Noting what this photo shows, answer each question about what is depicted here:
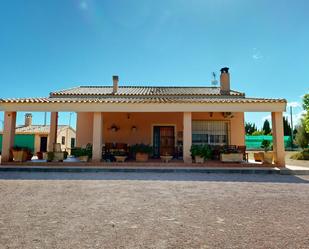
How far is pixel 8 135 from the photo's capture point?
34.6 feet

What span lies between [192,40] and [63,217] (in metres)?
10.4

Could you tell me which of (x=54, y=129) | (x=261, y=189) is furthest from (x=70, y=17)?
(x=261, y=189)

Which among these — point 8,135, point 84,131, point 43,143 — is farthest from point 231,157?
point 43,143

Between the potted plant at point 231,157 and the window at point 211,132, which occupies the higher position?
the window at point 211,132

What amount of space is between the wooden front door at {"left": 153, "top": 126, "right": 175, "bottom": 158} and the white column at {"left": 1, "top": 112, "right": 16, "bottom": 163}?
754 cm

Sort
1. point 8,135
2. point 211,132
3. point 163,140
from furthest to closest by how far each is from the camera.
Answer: point 163,140 < point 211,132 < point 8,135

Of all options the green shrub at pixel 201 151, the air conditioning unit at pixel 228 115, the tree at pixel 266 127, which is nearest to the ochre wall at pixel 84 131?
the green shrub at pixel 201 151

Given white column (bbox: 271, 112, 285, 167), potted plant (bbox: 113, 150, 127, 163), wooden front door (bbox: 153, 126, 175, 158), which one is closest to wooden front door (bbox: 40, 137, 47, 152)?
wooden front door (bbox: 153, 126, 175, 158)

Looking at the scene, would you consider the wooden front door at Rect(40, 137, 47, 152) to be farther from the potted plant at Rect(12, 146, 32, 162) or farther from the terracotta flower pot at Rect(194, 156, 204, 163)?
the terracotta flower pot at Rect(194, 156, 204, 163)

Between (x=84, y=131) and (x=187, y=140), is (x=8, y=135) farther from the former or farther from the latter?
(x=187, y=140)

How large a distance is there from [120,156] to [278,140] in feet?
24.5

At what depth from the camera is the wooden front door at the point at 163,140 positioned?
13.6 m

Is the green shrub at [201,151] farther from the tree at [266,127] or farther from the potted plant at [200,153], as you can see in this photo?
the tree at [266,127]

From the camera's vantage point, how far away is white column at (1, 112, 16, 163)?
410 inches
